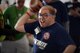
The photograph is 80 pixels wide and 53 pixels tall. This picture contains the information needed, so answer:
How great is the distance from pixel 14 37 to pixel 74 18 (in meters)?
1.63

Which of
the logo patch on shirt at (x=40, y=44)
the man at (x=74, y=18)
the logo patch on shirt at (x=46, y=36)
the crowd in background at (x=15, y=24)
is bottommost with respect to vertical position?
the man at (x=74, y=18)

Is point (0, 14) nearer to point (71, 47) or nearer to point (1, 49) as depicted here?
point (1, 49)

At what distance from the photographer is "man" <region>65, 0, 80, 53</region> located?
15.5 ft

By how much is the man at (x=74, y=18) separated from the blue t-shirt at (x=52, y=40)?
240 centimetres

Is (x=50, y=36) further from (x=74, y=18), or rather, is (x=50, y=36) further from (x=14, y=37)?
(x=74, y=18)

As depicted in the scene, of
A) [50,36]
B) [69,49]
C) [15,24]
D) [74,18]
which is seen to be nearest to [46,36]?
[50,36]

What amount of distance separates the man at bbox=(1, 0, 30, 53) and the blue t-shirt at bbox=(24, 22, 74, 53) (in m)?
1.24

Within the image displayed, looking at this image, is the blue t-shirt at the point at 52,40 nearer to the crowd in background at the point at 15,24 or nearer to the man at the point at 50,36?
the man at the point at 50,36

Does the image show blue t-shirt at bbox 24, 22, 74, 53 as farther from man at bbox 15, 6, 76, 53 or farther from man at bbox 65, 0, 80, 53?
man at bbox 65, 0, 80, 53

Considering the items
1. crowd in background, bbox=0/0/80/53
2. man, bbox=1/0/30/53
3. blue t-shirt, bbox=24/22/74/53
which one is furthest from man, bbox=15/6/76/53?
man, bbox=1/0/30/53

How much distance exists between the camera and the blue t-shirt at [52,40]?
2.26m

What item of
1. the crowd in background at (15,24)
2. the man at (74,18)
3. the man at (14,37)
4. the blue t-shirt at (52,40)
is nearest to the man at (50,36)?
the blue t-shirt at (52,40)

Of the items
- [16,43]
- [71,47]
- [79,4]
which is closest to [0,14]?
[16,43]

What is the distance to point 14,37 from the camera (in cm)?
364
